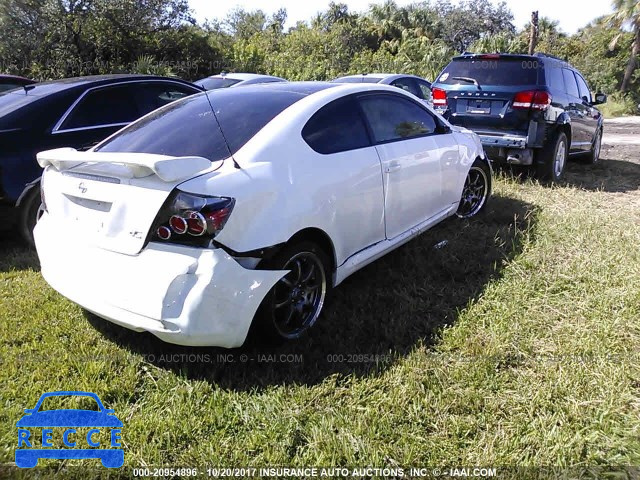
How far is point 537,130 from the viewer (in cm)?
632

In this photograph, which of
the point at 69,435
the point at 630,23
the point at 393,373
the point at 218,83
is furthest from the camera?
the point at 630,23

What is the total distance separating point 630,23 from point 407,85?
30418 millimetres

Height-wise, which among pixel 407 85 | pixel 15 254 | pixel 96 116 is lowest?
pixel 15 254

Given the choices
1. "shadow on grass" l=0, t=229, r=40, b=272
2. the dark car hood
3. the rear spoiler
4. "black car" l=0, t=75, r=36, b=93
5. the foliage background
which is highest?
the foliage background

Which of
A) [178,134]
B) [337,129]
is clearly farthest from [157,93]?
[337,129]

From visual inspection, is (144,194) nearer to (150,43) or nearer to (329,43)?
(150,43)

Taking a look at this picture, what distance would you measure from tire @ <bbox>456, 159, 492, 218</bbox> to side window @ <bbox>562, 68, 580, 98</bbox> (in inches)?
117

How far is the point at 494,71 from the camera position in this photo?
22.0ft

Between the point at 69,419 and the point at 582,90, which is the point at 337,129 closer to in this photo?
the point at 69,419

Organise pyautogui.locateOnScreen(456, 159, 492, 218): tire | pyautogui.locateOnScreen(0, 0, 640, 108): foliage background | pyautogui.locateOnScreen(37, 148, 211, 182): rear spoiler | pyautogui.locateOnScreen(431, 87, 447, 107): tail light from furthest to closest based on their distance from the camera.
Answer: pyautogui.locateOnScreen(0, 0, 640, 108): foliage background, pyautogui.locateOnScreen(431, 87, 447, 107): tail light, pyautogui.locateOnScreen(456, 159, 492, 218): tire, pyautogui.locateOnScreen(37, 148, 211, 182): rear spoiler

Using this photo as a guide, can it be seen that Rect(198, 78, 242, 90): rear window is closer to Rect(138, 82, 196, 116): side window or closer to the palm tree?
Rect(138, 82, 196, 116): side window

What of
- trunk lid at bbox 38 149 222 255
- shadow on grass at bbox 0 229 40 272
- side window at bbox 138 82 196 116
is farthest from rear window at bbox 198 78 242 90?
trunk lid at bbox 38 149 222 255

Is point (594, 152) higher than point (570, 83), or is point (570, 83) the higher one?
point (570, 83)

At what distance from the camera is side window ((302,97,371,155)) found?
3117mm
